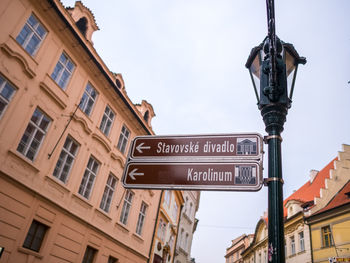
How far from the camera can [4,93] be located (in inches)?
355

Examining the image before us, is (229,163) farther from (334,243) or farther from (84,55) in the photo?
(334,243)

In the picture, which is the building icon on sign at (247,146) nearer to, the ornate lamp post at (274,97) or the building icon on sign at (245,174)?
the building icon on sign at (245,174)

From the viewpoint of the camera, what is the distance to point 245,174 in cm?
280

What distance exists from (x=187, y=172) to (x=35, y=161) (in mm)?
8518

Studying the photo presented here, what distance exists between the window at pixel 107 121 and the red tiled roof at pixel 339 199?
17711 millimetres

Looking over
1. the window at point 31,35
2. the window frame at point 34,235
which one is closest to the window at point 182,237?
the window frame at point 34,235

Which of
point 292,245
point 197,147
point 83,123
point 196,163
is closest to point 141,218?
point 83,123

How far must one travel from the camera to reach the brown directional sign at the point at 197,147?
2971 mm

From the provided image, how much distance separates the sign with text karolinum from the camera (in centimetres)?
285

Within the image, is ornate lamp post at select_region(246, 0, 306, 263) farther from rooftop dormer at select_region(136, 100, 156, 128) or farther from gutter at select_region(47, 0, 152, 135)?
rooftop dormer at select_region(136, 100, 156, 128)

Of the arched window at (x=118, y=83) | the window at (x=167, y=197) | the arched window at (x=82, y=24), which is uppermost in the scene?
the arched window at (x=82, y=24)

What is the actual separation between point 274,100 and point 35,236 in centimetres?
990

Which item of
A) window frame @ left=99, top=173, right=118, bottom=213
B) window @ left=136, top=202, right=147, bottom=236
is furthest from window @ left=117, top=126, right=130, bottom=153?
window @ left=136, top=202, right=147, bottom=236

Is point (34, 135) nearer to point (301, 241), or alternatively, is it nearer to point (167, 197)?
point (167, 197)
